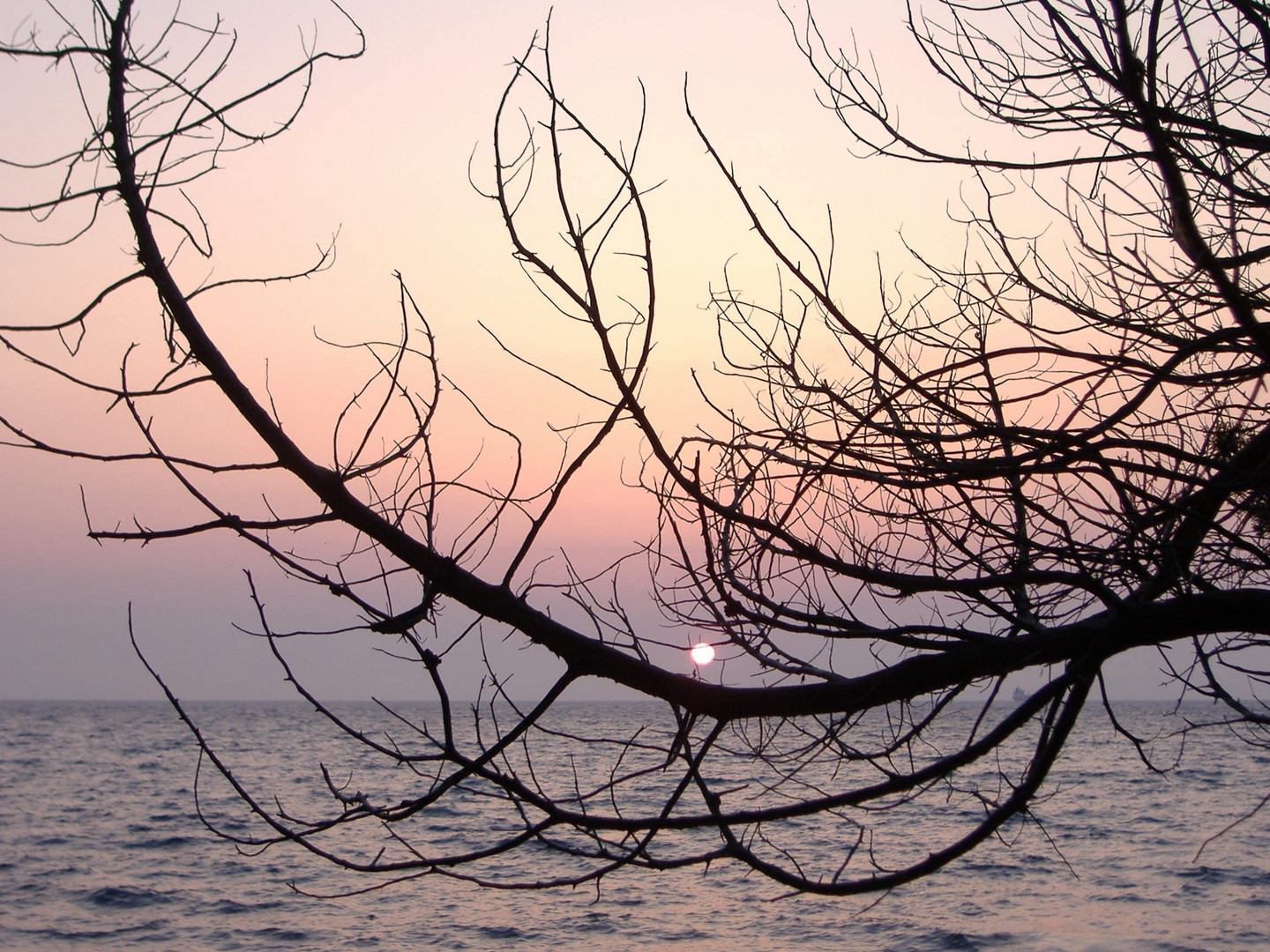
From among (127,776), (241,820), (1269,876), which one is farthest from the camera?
(127,776)

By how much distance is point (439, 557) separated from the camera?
2.37 metres

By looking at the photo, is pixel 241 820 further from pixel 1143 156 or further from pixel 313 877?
pixel 1143 156

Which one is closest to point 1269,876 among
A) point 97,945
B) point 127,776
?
point 97,945

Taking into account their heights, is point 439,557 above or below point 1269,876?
above

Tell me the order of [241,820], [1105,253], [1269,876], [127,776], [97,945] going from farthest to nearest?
[127,776] → [241,820] → [1269,876] → [97,945] → [1105,253]

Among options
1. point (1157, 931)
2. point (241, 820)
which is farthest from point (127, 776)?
point (1157, 931)

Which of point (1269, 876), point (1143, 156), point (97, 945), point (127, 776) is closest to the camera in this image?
point (1143, 156)

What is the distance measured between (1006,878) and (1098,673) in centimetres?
2907

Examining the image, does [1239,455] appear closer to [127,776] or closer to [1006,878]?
[1006,878]

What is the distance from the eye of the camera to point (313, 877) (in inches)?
1147

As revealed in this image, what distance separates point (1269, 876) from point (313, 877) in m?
25.5

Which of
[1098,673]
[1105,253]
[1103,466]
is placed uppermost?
[1105,253]

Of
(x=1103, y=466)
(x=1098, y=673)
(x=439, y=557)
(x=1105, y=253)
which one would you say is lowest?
(x=1098, y=673)

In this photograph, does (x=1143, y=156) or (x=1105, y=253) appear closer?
(x=1143, y=156)
